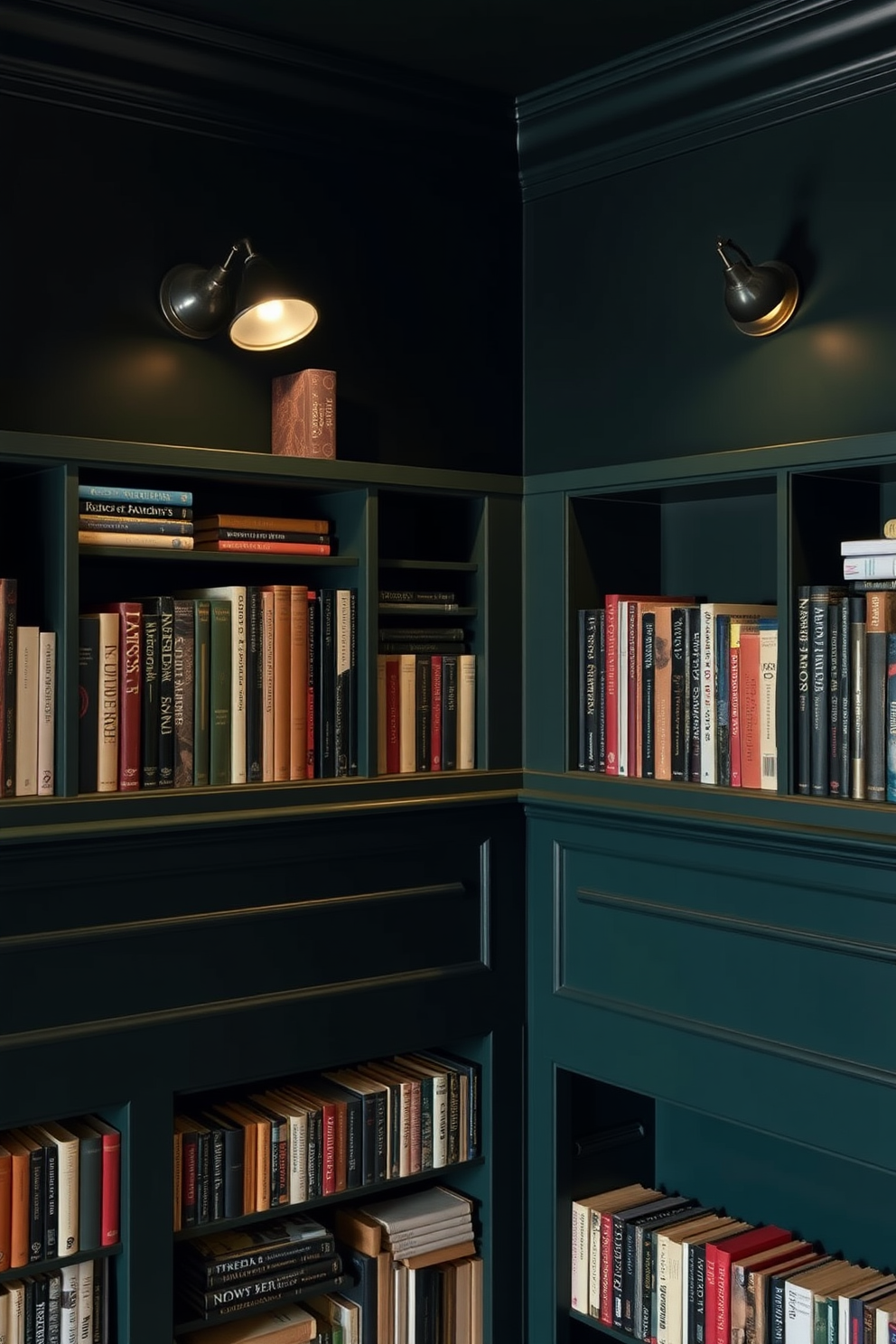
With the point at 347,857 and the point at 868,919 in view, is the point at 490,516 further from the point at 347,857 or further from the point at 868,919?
the point at 868,919

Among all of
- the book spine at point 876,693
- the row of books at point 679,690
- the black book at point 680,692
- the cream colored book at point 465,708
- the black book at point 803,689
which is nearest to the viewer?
the book spine at point 876,693

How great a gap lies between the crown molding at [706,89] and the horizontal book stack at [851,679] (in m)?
0.83

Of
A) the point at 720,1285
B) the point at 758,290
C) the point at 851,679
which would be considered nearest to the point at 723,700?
the point at 851,679

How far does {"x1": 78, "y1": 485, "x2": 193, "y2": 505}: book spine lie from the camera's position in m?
2.42

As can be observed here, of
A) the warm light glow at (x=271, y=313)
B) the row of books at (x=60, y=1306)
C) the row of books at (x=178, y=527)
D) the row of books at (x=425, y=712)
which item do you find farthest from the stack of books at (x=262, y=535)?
the row of books at (x=60, y=1306)

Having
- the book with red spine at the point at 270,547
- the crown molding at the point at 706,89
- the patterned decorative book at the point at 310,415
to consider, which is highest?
the crown molding at the point at 706,89

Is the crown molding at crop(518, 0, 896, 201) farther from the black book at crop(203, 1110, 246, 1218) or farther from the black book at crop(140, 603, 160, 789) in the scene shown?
the black book at crop(203, 1110, 246, 1218)

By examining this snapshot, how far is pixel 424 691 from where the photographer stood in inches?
112

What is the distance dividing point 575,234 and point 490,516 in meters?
0.63

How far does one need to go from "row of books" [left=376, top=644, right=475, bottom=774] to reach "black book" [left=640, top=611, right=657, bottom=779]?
1.29 feet

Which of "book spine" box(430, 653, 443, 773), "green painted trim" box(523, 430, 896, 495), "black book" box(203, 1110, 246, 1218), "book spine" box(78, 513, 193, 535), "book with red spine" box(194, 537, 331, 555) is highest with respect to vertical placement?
"green painted trim" box(523, 430, 896, 495)

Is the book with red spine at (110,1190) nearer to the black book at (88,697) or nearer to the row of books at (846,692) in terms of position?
the black book at (88,697)

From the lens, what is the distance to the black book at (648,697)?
266 cm

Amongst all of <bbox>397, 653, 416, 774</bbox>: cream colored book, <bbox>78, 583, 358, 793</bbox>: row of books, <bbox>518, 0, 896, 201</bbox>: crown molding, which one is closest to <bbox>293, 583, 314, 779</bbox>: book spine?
<bbox>78, 583, 358, 793</bbox>: row of books
